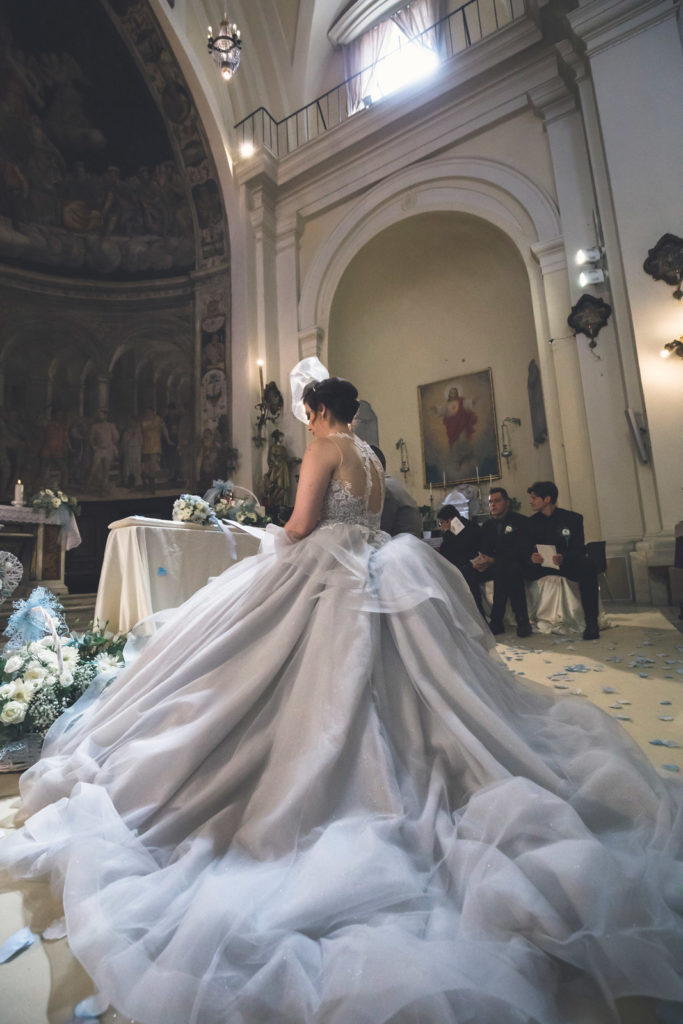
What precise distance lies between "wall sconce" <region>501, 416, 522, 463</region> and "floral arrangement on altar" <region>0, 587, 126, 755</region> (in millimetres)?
6136

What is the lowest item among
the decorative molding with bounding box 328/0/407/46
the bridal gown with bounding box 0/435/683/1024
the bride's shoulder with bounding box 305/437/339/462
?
the bridal gown with bounding box 0/435/683/1024

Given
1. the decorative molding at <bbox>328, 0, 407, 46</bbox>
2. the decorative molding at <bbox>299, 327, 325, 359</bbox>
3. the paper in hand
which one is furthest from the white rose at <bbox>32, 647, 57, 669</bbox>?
the decorative molding at <bbox>328, 0, 407, 46</bbox>

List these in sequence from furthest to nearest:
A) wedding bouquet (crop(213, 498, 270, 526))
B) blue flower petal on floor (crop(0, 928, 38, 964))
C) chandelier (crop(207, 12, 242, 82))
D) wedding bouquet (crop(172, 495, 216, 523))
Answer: chandelier (crop(207, 12, 242, 82)) → wedding bouquet (crop(213, 498, 270, 526)) → wedding bouquet (crop(172, 495, 216, 523)) → blue flower petal on floor (crop(0, 928, 38, 964))

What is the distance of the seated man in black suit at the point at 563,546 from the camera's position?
150 inches

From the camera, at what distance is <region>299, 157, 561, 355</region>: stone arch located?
20.0ft

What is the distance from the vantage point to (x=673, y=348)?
473cm

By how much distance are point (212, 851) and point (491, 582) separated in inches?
151

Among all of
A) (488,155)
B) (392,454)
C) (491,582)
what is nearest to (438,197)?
(488,155)

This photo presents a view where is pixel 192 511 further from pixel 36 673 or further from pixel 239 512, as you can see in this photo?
pixel 36 673

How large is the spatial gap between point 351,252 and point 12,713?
25.2ft

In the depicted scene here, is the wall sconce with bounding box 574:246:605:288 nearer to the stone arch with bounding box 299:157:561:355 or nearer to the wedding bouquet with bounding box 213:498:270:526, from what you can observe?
the stone arch with bounding box 299:157:561:355

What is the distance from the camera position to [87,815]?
3.52 feet

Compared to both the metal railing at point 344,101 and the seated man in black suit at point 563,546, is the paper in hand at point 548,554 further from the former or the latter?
the metal railing at point 344,101

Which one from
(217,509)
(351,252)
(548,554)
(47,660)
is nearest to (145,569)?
(217,509)
